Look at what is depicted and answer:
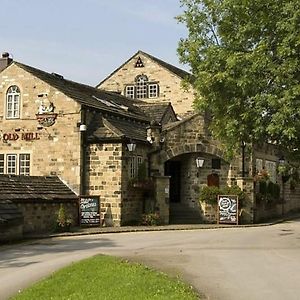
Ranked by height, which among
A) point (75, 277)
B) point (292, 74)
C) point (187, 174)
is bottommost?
point (75, 277)

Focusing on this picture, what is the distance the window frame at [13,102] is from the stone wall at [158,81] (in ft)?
51.8

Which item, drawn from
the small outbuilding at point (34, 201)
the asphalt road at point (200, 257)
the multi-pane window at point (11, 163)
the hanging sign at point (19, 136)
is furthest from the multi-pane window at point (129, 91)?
the asphalt road at point (200, 257)

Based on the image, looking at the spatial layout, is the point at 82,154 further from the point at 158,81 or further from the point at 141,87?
the point at 141,87

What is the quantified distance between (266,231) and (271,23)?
36.4 feet

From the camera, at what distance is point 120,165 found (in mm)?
28766

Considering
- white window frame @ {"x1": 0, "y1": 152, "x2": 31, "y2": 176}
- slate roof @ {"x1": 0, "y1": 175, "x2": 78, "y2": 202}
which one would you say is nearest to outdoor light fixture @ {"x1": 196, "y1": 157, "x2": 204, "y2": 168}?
slate roof @ {"x1": 0, "y1": 175, "x2": 78, "y2": 202}

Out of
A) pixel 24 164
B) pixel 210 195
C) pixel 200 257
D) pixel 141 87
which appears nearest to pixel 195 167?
pixel 210 195

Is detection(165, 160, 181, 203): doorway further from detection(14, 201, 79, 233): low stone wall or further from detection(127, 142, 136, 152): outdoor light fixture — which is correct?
detection(14, 201, 79, 233): low stone wall

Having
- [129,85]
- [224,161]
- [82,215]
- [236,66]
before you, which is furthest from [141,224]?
[129,85]

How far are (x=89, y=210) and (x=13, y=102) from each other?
764cm

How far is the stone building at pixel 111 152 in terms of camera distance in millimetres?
29172

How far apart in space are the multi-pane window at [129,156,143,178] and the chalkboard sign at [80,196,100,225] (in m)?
2.44

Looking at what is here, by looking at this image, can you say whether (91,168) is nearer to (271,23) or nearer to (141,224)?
(141,224)

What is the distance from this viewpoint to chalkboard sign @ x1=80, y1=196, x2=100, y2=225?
28.1 metres
